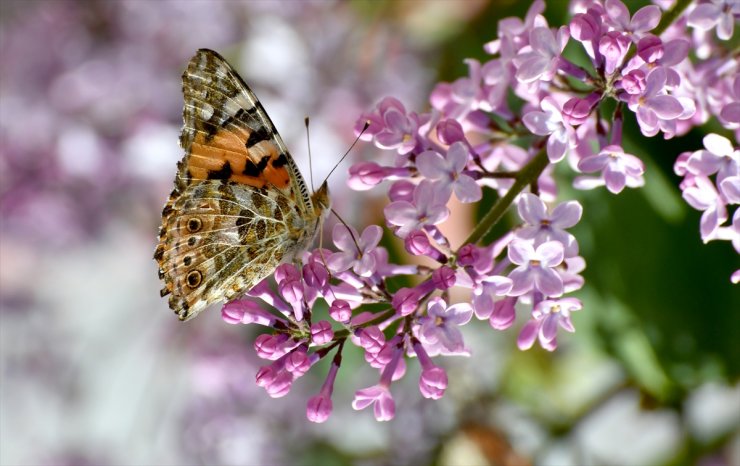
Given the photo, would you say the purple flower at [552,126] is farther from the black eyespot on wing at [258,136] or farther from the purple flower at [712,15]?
the black eyespot on wing at [258,136]

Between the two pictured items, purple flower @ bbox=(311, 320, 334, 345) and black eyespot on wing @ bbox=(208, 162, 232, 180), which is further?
black eyespot on wing @ bbox=(208, 162, 232, 180)

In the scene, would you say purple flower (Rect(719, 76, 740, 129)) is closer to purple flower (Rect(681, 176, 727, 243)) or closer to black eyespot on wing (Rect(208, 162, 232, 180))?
purple flower (Rect(681, 176, 727, 243))

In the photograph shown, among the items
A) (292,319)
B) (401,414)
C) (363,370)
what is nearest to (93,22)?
(363,370)

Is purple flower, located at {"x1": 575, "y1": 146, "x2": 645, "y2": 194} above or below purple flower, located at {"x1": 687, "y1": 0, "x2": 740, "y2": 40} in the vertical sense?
below

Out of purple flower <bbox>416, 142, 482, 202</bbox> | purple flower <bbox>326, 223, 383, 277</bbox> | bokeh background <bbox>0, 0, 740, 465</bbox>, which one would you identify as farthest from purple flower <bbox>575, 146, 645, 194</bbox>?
bokeh background <bbox>0, 0, 740, 465</bbox>

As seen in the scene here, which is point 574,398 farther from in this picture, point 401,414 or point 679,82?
point 679,82
